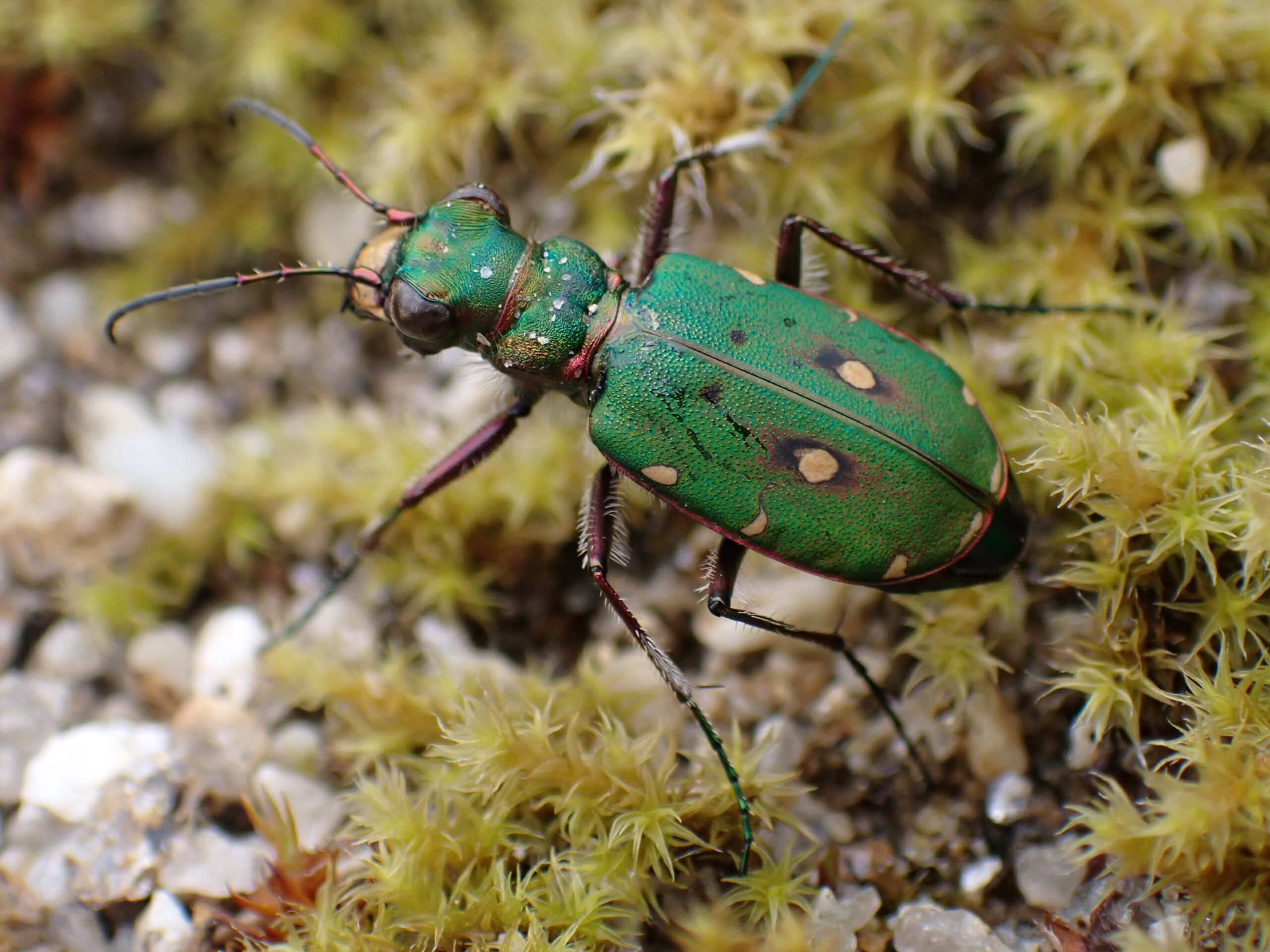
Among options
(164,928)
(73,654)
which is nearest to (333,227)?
(73,654)

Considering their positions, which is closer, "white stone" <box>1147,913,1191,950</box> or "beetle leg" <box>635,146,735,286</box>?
"white stone" <box>1147,913,1191,950</box>

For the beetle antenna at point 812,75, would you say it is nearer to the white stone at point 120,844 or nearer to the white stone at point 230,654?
the white stone at point 230,654

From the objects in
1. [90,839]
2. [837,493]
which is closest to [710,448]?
[837,493]

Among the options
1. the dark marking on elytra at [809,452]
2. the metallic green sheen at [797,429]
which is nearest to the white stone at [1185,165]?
the metallic green sheen at [797,429]

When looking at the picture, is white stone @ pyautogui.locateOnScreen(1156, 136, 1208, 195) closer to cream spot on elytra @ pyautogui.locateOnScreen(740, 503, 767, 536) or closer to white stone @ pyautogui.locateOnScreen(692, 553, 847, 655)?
white stone @ pyautogui.locateOnScreen(692, 553, 847, 655)

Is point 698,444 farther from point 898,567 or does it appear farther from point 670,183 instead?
point 670,183

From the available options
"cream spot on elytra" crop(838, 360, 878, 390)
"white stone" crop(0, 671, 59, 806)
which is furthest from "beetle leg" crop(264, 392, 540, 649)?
"cream spot on elytra" crop(838, 360, 878, 390)
